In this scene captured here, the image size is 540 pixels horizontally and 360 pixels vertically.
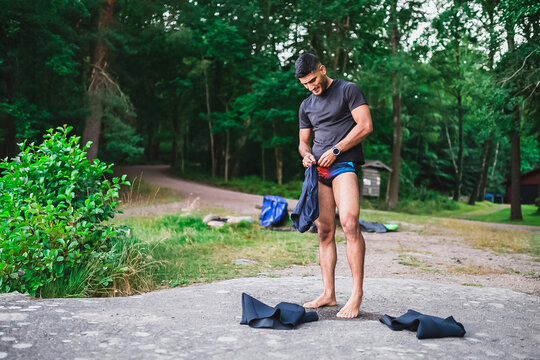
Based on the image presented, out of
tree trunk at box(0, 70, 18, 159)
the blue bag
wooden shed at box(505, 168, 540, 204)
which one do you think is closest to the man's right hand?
the blue bag

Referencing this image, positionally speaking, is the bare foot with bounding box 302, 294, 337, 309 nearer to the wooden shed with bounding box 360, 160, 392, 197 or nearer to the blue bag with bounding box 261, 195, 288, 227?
the blue bag with bounding box 261, 195, 288, 227

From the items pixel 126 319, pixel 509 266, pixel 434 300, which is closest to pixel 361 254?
pixel 434 300

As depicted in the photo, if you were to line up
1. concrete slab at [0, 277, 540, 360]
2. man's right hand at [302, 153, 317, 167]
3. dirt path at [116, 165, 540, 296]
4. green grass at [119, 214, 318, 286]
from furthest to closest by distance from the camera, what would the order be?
dirt path at [116, 165, 540, 296] < green grass at [119, 214, 318, 286] < man's right hand at [302, 153, 317, 167] < concrete slab at [0, 277, 540, 360]

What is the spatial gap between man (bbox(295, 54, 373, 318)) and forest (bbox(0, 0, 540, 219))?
33.8 feet

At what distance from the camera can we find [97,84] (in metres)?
17.8

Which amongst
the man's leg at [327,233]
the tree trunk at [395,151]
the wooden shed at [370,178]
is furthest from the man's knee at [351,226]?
the tree trunk at [395,151]

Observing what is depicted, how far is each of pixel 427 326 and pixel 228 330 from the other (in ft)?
4.30

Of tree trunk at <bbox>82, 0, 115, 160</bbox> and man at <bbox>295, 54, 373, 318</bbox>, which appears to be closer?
man at <bbox>295, 54, 373, 318</bbox>

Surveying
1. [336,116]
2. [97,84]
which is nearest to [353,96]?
[336,116]

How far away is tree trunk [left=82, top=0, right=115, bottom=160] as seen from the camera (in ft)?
56.3

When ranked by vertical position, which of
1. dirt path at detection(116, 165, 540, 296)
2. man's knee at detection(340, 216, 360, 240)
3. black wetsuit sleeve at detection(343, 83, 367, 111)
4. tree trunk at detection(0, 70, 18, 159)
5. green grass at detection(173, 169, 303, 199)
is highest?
tree trunk at detection(0, 70, 18, 159)

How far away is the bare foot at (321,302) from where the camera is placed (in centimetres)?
394

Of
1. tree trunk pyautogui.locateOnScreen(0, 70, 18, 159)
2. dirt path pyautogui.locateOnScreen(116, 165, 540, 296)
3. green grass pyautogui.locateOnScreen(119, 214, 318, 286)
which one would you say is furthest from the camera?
tree trunk pyautogui.locateOnScreen(0, 70, 18, 159)

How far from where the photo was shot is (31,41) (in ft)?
47.9
